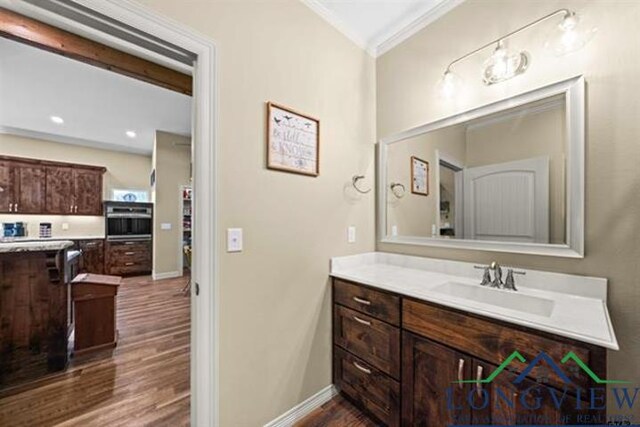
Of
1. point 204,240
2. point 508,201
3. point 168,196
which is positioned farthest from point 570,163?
point 168,196

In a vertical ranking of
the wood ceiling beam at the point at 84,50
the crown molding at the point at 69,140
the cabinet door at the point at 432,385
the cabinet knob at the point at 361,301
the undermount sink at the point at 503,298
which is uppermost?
the crown molding at the point at 69,140

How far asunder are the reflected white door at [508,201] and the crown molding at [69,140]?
696 centimetres

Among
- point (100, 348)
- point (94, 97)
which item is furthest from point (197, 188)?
point (94, 97)

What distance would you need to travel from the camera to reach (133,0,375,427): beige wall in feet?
4.26

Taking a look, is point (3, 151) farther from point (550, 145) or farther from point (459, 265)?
point (550, 145)

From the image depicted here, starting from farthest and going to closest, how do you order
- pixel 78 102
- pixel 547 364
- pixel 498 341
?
pixel 78 102
pixel 498 341
pixel 547 364

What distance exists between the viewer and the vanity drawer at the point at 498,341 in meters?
0.82

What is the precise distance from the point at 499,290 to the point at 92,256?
265 inches

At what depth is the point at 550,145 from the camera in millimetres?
1312

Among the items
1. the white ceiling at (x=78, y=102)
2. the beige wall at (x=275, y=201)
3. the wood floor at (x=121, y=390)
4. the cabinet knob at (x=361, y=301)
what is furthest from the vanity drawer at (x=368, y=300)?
the white ceiling at (x=78, y=102)

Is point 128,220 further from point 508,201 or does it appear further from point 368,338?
point 508,201

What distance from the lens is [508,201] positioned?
4.88ft

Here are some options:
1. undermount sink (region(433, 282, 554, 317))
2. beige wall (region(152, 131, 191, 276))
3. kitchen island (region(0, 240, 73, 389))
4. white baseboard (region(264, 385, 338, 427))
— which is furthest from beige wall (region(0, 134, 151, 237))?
undermount sink (region(433, 282, 554, 317))

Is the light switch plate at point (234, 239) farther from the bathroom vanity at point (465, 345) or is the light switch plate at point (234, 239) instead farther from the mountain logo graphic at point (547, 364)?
the mountain logo graphic at point (547, 364)
